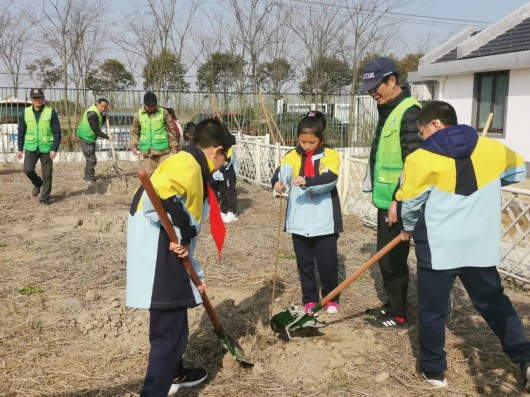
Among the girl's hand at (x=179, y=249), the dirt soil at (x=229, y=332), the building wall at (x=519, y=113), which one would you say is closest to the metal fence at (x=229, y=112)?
the building wall at (x=519, y=113)

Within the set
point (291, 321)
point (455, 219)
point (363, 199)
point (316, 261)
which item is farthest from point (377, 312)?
point (363, 199)

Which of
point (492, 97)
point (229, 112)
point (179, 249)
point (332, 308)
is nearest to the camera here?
point (179, 249)

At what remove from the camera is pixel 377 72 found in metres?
3.21

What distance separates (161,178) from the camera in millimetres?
2256

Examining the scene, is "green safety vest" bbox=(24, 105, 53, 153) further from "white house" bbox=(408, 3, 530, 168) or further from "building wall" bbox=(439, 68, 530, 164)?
"building wall" bbox=(439, 68, 530, 164)

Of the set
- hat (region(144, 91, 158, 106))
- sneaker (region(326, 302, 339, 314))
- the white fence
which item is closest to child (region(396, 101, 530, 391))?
sneaker (region(326, 302, 339, 314))

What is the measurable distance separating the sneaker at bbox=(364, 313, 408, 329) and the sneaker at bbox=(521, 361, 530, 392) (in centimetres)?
90

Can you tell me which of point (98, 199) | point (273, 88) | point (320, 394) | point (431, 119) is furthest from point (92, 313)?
point (273, 88)

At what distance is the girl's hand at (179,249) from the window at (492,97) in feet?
32.5

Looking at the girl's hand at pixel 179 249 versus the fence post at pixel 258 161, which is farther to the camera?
the fence post at pixel 258 161

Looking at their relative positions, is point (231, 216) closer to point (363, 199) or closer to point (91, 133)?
point (363, 199)

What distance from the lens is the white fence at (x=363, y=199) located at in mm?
4641

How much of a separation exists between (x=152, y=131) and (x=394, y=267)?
5015 mm

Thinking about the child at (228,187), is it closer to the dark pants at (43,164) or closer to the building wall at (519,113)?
the dark pants at (43,164)
